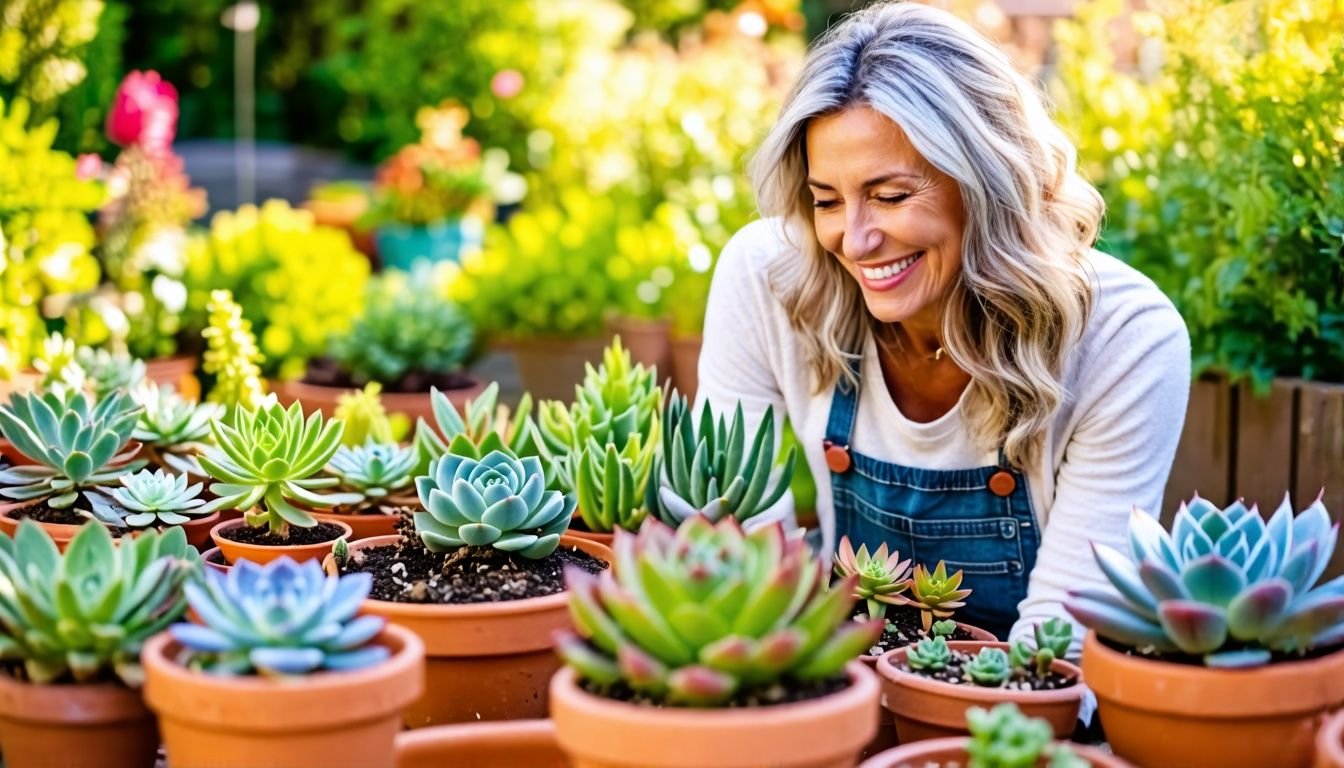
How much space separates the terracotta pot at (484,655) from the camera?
1.64 metres

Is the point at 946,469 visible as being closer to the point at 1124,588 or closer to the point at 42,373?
the point at 1124,588

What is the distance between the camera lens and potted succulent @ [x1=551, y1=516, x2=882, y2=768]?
1278 mm

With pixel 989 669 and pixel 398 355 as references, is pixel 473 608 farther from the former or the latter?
pixel 398 355

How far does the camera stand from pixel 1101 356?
2334 mm

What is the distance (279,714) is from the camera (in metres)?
1.33

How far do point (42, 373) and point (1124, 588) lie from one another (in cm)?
228

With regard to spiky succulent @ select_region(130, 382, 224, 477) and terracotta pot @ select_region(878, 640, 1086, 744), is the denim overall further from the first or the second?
spiky succulent @ select_region(130, 382, 224, 477)

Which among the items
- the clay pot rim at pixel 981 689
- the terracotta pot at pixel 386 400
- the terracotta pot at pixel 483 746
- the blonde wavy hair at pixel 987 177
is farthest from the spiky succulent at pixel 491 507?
the terracotta pot at pixel 386 400

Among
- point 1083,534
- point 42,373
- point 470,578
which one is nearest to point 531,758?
point 470,578

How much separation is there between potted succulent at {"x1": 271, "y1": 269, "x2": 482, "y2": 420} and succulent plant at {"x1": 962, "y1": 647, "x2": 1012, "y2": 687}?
2.41 meters

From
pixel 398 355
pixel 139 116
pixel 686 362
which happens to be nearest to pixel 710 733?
pixel 398 355

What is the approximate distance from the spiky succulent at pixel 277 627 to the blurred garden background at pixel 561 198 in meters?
1.58

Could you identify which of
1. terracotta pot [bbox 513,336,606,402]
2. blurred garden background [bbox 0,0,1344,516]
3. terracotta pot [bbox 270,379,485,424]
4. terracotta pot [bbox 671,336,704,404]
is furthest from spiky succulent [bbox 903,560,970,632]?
terracotta pot [bbox 513,336,606,402]

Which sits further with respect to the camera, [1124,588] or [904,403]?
[904,403]
